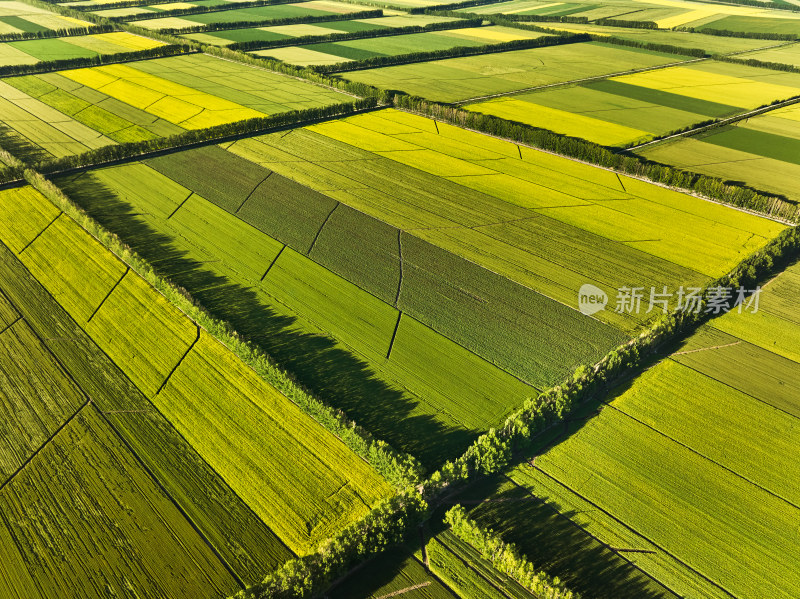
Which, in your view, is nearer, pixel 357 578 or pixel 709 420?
pixel 357 578

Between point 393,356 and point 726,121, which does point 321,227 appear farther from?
point 726,121

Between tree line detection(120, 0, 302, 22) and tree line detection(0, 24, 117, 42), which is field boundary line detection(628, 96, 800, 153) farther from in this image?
tree line detection(120, 0, 302, 22)

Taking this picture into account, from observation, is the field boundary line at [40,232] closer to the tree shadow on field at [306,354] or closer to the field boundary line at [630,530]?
the tree shadow on field at [306,354]

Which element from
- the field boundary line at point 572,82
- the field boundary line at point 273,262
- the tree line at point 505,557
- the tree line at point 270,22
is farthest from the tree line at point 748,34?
the tree line at point 505,557

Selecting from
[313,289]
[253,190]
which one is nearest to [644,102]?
[253,190]

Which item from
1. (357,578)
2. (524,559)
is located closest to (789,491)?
(524,559)

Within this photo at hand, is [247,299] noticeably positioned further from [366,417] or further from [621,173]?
[621,173]
